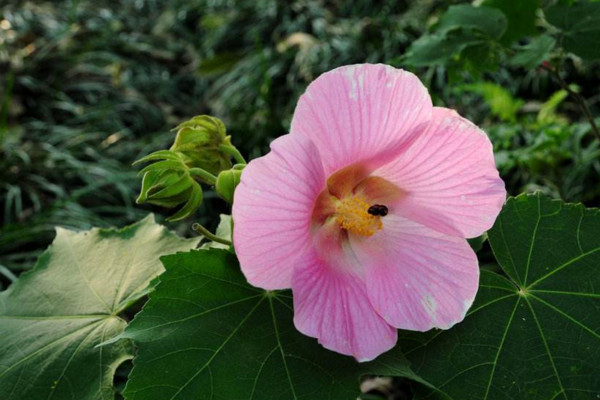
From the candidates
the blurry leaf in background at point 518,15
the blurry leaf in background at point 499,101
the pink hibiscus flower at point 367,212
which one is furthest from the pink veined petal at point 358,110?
the blurry leaf in background at point 499,101

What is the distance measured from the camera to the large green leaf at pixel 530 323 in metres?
0.56

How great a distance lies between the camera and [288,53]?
164 inches

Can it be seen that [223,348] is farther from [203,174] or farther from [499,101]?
[499,101]

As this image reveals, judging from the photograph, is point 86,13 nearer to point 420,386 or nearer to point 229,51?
point 229,51

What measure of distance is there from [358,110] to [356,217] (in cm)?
12

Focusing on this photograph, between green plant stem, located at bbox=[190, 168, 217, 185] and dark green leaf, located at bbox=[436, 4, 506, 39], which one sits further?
dark green leaf, located at bbox=[436, 4, 506, 39]

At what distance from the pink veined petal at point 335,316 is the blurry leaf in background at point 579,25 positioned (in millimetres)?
641

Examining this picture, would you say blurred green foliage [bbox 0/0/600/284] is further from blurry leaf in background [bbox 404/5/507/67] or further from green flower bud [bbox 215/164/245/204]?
green flower bud [bbox 215/164/245/204]

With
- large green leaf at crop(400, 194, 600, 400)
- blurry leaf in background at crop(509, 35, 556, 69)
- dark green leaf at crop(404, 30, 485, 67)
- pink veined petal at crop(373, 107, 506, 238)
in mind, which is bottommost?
large green leaf at crop(400, 194, 600, 400)

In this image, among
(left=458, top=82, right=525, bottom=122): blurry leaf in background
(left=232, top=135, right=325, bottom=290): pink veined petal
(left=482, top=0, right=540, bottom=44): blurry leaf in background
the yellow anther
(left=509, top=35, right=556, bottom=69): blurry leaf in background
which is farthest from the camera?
(left=458, top=82, right=525, bottom=122): blurry leaf in background

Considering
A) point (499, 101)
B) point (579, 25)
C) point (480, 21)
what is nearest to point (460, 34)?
point (480, 21)

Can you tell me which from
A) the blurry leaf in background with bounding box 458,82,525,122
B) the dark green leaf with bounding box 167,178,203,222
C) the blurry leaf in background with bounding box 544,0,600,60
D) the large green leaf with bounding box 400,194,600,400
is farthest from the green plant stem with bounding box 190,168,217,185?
the blurry leaf in background with bounding box 458,82,525,122

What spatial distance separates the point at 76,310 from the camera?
74 cm

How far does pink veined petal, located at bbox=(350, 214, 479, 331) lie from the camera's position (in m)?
0.55
